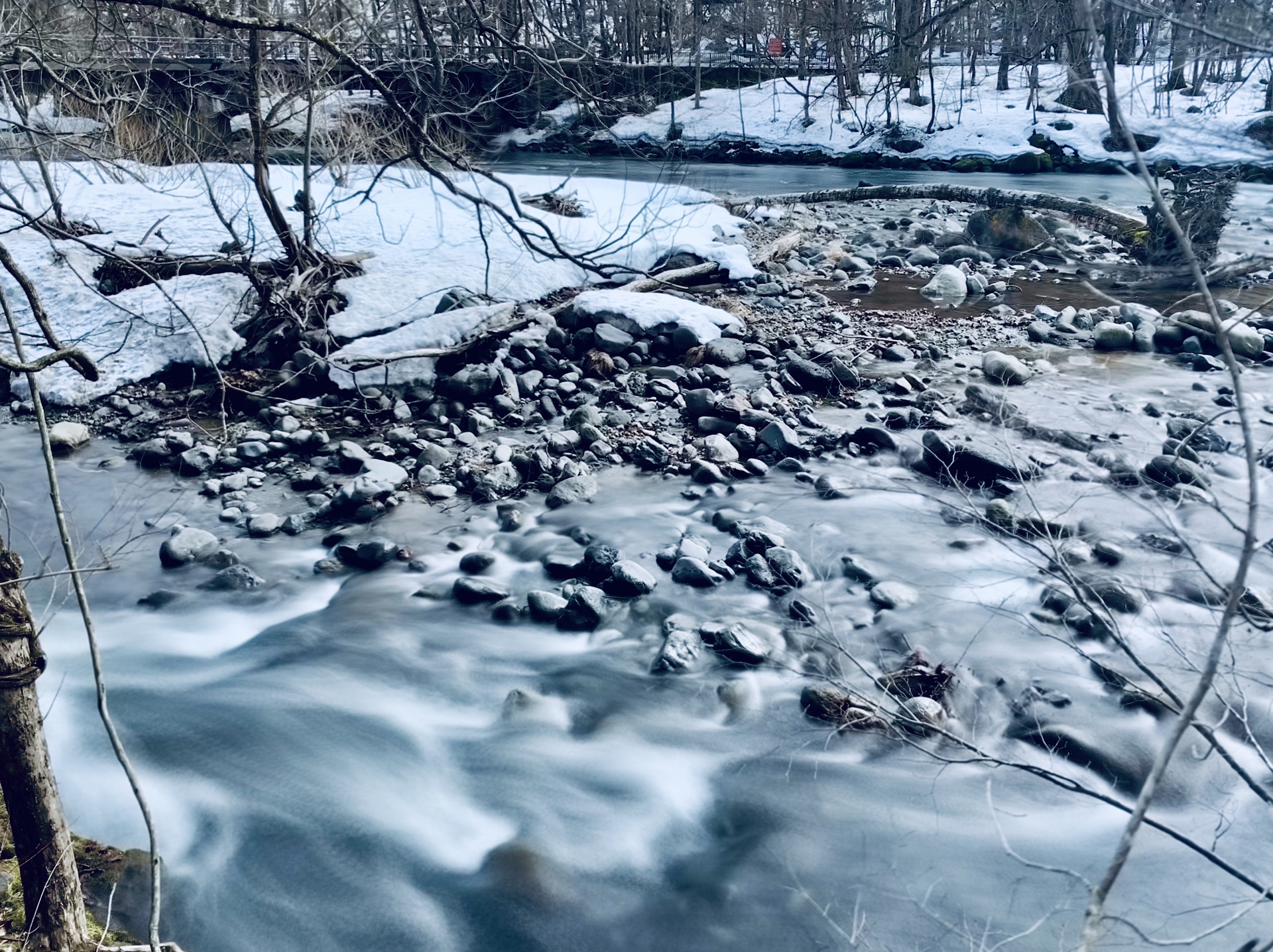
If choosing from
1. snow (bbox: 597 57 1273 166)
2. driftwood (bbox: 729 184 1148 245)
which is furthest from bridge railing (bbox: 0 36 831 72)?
snow (bbox: 597 57 1273 166)

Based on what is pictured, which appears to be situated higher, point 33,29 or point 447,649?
point 33,29

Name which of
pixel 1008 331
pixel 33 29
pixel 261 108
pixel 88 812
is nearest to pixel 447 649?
pixel 88 812

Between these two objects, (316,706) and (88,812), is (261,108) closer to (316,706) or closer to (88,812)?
(316,706)

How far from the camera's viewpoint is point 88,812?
393 cm

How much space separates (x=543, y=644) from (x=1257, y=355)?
7.15 meters

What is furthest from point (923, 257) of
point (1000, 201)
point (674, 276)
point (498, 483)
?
point (498, 483)

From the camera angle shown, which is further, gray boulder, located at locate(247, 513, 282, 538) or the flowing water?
gray boulder, located at locate(247, 513, 282, 538)

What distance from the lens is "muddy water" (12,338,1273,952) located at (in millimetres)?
3545

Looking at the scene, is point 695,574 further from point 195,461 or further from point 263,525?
point 195,461

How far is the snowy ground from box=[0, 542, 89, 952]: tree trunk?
5155 mm

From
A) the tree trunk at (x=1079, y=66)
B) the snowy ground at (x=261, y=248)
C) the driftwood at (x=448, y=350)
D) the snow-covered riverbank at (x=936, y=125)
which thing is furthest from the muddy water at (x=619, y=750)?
the snow-covered riverbank at (x=936, y=125)

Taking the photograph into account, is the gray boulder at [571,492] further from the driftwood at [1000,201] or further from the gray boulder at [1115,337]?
the driftwood at [1000,201]

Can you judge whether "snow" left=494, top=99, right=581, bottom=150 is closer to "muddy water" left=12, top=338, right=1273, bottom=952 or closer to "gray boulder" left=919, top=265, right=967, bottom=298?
"gray boulder" left=919, top=265, right=967, bottom=298

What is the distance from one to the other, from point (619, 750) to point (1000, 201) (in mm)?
12334
